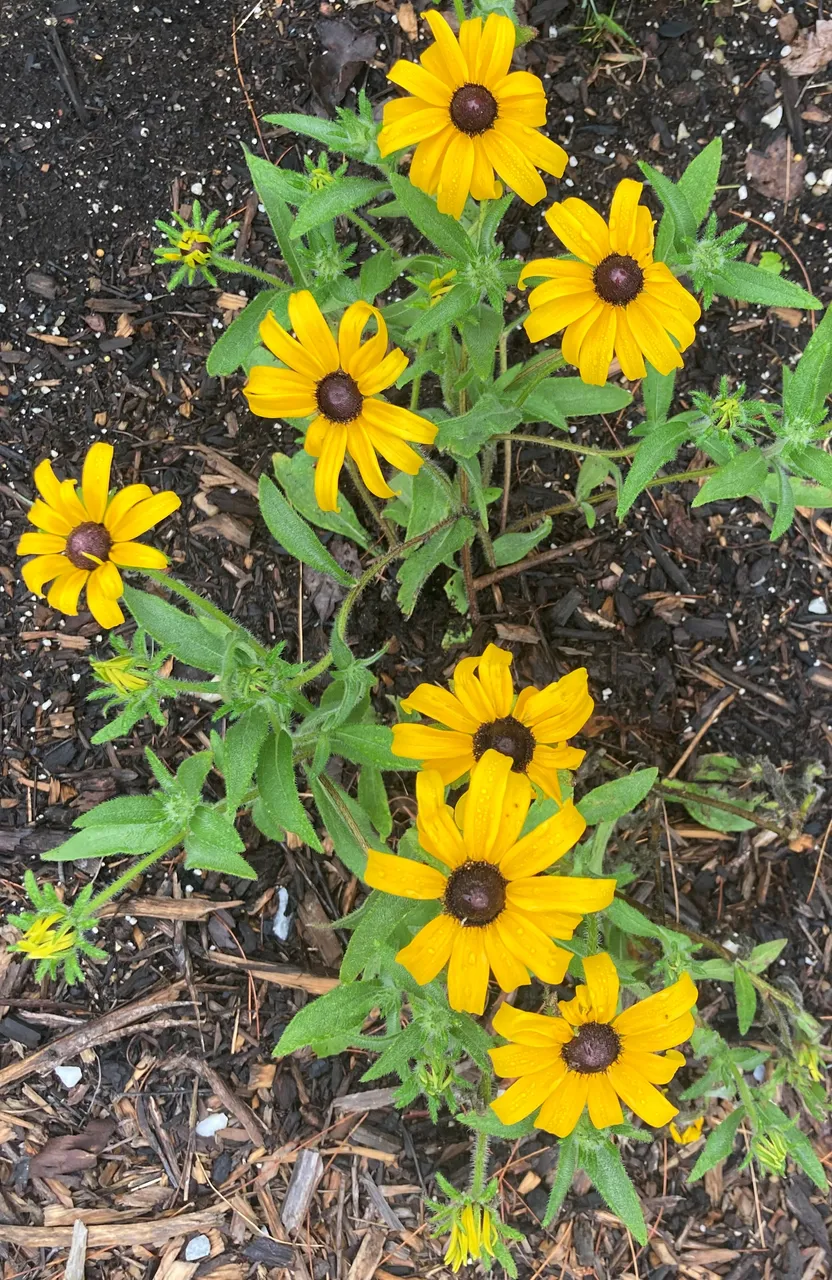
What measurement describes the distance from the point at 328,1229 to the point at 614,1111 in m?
1.63

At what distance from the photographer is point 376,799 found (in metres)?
2.80

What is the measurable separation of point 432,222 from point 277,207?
1.81 feet

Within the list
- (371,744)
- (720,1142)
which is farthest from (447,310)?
(720,1142)

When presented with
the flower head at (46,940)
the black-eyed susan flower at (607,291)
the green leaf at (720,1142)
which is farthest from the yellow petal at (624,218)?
the green leaf at (720,1142)

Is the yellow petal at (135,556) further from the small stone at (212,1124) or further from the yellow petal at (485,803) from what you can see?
the small stone at (212,1124)

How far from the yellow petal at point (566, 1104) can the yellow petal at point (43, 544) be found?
168 cm

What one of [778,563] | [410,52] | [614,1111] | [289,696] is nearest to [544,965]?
[614,1111]

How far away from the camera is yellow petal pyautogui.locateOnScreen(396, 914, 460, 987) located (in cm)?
198

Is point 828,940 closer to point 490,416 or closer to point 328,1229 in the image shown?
point 328,1229

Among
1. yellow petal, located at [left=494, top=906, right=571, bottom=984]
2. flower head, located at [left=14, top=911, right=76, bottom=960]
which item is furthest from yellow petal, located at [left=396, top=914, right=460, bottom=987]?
flower head, located at [left=14, top=911, right=76, bottom=960]

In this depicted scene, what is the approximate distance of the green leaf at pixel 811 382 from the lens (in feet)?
6.99

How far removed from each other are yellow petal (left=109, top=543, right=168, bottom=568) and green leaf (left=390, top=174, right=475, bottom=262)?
985mm

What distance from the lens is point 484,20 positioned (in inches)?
86.6

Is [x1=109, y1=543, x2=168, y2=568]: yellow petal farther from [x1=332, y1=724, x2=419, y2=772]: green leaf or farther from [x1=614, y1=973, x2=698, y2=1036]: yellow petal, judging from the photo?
[x1=614, y1=973, x2=698, y2=1036]: yellow petal
